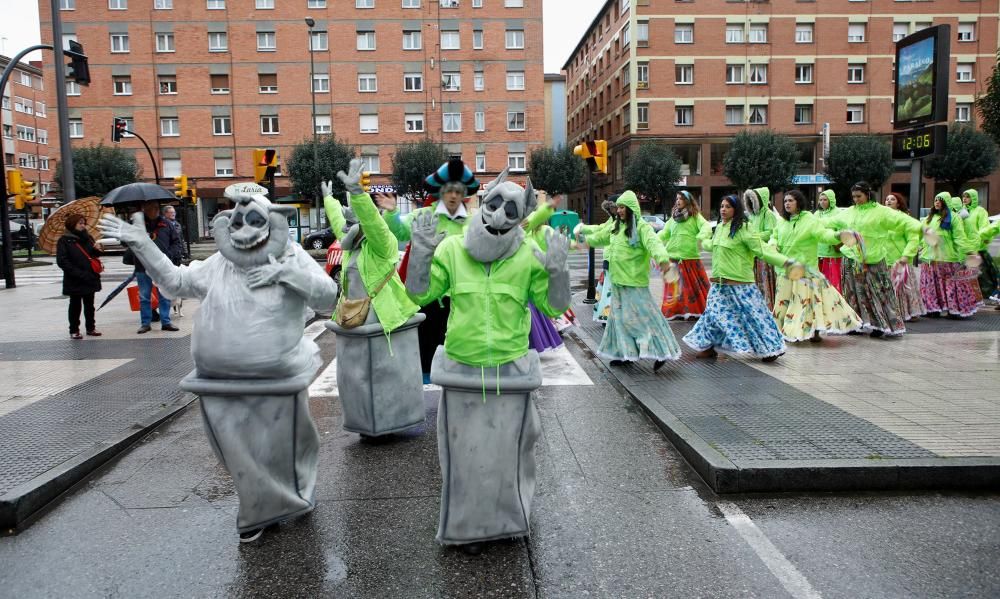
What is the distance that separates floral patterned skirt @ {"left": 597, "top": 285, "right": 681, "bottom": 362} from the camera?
7609 mm

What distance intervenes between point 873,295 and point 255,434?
8.69 m

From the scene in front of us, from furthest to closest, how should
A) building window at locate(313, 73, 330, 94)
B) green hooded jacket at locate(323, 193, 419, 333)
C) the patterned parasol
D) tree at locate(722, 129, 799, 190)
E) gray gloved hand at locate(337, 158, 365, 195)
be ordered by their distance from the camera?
1. building window at locate(313, 73, 330, 94)
2. tree at locate(722, 129, 799, 190)
3. the patterned parasol
4. green hooded jacket at locate(323, 193, 419, 333)
5. gray gloved hand at locate(337, 158, 365, 195)

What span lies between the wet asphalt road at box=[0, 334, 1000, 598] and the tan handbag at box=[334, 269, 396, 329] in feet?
3.11

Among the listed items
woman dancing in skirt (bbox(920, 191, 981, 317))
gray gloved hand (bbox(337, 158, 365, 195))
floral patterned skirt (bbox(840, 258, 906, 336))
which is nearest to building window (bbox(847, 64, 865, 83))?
woman dancing in skirt (bbox(920, 191, 981, 317))

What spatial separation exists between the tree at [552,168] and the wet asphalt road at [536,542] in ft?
140

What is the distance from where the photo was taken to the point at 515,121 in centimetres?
4744

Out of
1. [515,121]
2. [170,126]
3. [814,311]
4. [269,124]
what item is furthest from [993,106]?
[170,126]

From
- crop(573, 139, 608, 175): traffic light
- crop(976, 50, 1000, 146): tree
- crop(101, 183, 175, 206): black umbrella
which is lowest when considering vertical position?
crop(101, 183, 175, 206): black umbrella

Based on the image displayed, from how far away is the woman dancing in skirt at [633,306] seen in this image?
7.63 m

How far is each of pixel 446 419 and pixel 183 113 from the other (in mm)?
47790

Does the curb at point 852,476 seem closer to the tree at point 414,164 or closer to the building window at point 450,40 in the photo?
the tree at point 414,164

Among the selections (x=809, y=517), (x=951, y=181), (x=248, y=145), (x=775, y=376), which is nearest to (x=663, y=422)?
(x=809, y=517)

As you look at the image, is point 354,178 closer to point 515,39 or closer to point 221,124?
point 515,39

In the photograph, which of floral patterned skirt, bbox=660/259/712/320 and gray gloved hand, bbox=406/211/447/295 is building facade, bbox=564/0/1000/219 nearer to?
floral patterned skirt, bbox=660/259/712/320
